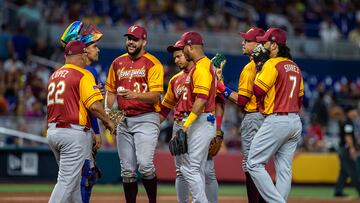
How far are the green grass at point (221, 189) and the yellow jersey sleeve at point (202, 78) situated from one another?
6.84m

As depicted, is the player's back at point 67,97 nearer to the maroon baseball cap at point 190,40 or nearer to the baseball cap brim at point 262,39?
the maroon baseball cap at point 190,40

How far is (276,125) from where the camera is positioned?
439 inches

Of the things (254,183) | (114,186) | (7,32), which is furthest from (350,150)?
(7,32)

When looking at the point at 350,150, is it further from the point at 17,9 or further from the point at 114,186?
the point at 17,9

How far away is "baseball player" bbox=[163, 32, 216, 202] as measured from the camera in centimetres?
1098

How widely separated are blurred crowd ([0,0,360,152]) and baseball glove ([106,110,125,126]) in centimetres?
781

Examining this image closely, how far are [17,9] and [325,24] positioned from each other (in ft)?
34.6

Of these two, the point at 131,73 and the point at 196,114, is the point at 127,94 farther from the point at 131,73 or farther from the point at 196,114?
the point at 196,114

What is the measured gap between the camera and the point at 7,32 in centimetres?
2430

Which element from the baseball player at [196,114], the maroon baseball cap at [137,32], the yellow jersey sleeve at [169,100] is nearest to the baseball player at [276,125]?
the baseball player at [196,114]

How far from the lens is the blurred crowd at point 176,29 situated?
72.4ft

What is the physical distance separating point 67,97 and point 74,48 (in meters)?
0.68

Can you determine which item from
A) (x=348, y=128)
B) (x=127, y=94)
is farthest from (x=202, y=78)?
(x=348, y=128)

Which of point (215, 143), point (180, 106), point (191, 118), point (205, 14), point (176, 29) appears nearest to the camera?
point (191, 118)
